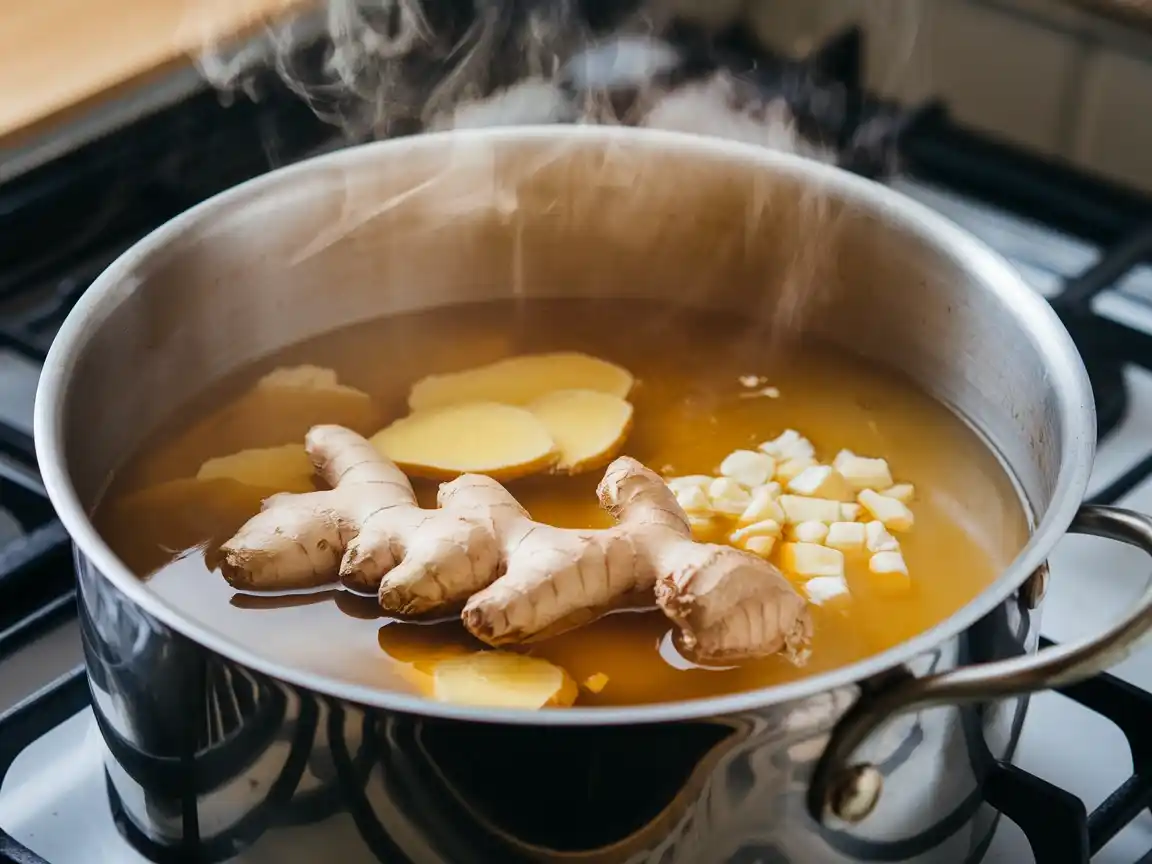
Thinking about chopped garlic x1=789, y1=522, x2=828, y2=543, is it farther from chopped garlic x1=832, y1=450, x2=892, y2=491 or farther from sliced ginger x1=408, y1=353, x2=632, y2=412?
sliced ginger x1=408, y1=353, x2=632, y2=412

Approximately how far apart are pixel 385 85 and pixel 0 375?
363mm

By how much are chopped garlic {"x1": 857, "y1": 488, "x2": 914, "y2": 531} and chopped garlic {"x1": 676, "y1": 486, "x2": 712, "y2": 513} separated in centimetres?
9

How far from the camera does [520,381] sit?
0.84 meters

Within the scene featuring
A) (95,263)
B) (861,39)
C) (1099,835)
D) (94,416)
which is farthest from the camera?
(861,39)

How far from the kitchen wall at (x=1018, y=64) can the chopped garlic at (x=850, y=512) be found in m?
0.55

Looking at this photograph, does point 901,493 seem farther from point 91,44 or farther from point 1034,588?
point 91,44

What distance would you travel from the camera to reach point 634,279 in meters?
0.93

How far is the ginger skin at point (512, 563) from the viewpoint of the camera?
61cm

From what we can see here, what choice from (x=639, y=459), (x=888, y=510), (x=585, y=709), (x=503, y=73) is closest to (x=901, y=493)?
(x=888, y=510)

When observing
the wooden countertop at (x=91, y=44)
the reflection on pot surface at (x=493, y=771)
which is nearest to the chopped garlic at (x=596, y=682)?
the reflection on pot surface at (x=493, y=771)

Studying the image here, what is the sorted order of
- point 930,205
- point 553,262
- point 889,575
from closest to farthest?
point 889,575 → point 553,262 → point 930,205

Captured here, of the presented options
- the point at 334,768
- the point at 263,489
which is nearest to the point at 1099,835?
the point at 334,768

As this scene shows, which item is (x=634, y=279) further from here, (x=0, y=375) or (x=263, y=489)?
(x=0, y=375)

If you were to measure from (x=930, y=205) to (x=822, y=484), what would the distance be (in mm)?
408
